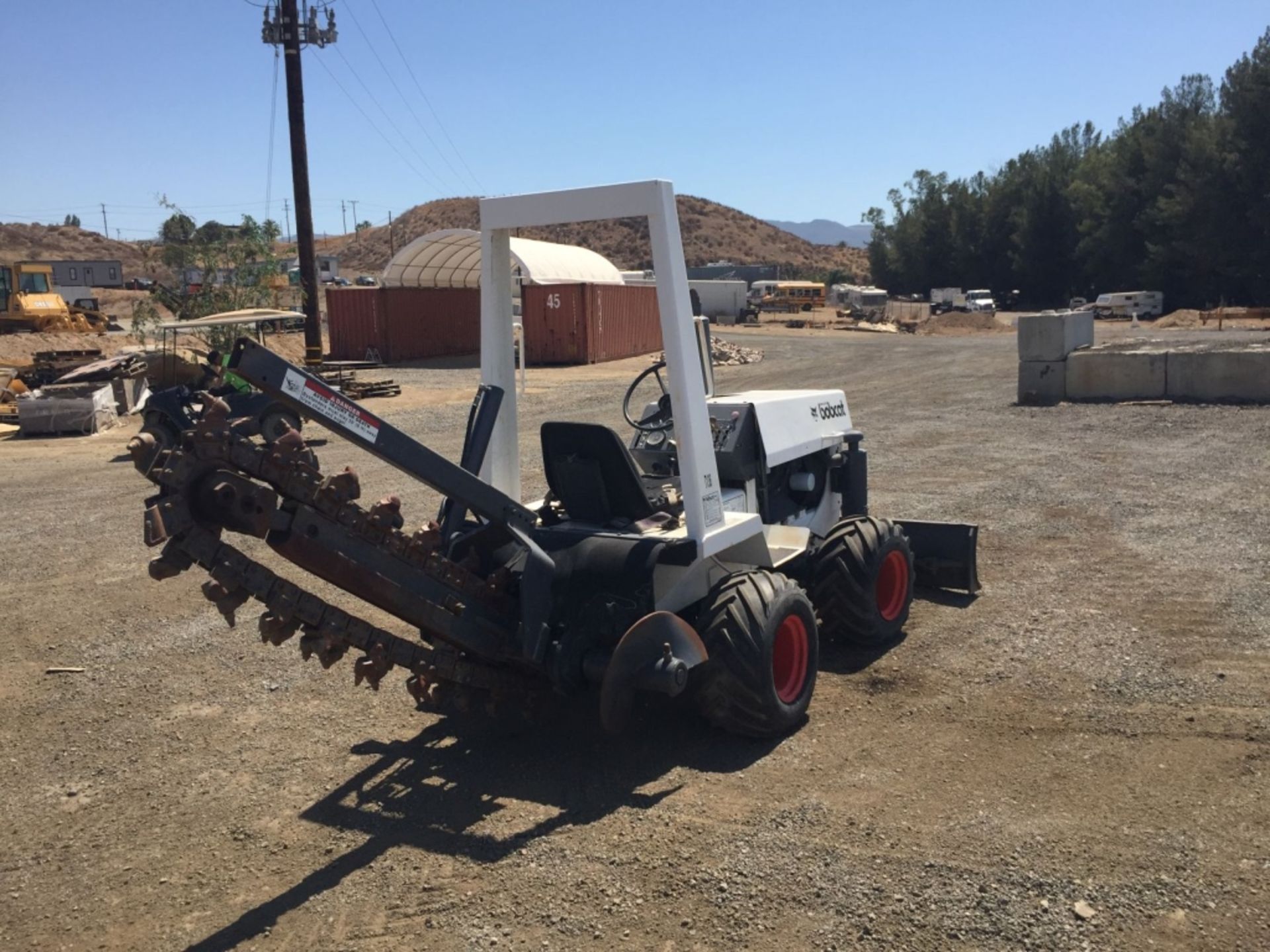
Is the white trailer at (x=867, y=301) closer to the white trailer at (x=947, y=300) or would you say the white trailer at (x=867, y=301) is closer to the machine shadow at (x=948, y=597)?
the white trailer at (x=947, y=300)

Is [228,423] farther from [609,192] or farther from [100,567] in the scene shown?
[100,567]

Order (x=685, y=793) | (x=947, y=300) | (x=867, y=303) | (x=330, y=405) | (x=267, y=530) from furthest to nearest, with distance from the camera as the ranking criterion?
(x=947, y=300), (x=867, y=303), (x=685, y=793), (x=330, y=405), (x=267, y=530)

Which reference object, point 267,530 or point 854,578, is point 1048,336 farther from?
point 267,530

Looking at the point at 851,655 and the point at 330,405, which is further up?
the point at 330,405

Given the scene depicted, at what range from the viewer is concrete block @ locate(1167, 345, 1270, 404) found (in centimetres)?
1816

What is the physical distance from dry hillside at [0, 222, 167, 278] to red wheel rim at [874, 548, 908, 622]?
11516 cm

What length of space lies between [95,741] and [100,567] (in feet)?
13.9

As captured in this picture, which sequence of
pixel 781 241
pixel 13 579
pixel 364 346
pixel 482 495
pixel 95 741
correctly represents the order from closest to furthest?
pixel 482 495 < pixel 95 741 < pixel 13 579 < pixel 364 346 < pixel 781 241

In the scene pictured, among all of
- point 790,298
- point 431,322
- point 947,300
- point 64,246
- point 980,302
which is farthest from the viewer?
point 64,246

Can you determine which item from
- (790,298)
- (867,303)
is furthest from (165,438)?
(790,298)

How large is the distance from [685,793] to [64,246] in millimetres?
130861

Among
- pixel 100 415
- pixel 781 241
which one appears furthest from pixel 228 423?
pixel 781 241

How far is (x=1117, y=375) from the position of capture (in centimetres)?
1909

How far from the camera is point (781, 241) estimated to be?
5379 inches
